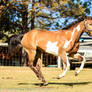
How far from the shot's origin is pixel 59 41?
8359 mm

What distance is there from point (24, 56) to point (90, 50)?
6.52m

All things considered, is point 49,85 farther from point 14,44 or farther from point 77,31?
point 14,44

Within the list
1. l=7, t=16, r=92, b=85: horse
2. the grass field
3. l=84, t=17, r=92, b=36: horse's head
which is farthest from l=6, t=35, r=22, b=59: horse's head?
l=84, t=17, r=92, b=36: horse's head

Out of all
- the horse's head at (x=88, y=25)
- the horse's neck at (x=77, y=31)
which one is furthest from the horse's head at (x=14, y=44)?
the horse's head at (x=88, y=25)

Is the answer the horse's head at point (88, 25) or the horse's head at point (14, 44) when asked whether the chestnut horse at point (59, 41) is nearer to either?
the horse's head at point (88, 25)

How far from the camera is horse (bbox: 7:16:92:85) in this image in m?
8.27

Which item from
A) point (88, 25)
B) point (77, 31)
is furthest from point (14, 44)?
point (88, 25)

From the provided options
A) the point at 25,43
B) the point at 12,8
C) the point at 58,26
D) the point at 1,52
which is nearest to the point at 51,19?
the point at 58,26

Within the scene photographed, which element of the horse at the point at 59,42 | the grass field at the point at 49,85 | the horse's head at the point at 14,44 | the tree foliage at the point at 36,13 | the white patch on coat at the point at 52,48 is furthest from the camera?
the tree foliage at the point at 36,13

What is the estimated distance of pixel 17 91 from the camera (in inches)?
253

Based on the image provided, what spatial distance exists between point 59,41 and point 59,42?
31mm

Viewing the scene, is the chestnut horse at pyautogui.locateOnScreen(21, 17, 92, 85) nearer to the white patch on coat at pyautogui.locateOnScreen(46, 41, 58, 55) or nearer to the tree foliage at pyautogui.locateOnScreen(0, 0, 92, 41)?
the white patch on coat at pyautogui.locateOnScreen(46, 41, 58, 55)

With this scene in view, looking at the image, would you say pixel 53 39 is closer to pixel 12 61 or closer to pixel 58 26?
pixel 12 61

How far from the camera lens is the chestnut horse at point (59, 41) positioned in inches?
325
